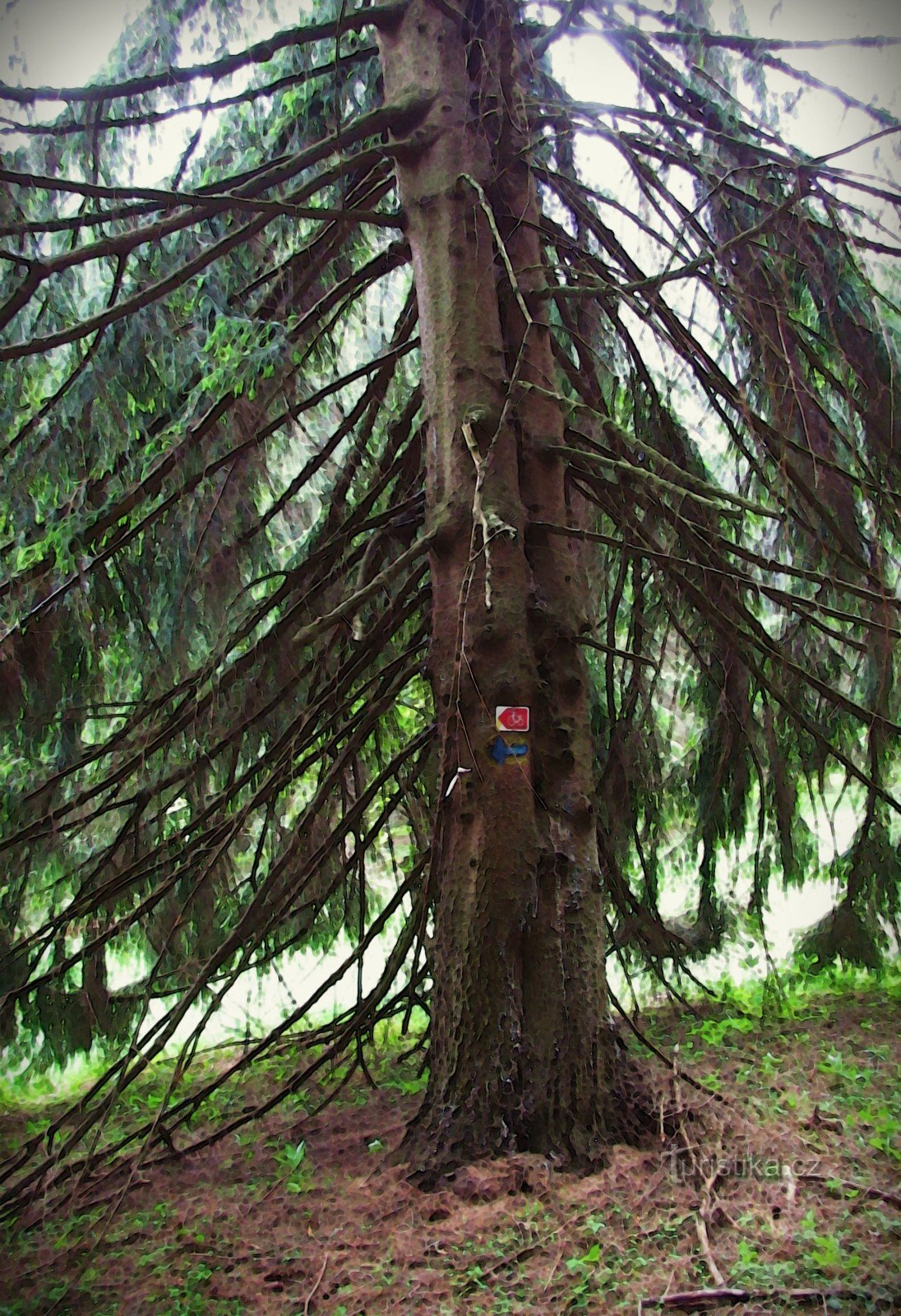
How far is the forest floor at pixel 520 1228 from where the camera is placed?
2365mm

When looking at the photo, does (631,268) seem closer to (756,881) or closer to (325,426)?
(325,426)

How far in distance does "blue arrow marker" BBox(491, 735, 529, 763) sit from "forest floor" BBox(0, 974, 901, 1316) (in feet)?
3.71

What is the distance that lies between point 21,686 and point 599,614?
2672 mm

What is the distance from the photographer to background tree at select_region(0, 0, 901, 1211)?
3166mm

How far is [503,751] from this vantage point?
319 cm

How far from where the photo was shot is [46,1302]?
2664 mm

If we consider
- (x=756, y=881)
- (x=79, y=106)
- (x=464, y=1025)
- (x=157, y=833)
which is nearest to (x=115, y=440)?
(x=79, y=106)

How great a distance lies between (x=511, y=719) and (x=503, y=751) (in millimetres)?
103

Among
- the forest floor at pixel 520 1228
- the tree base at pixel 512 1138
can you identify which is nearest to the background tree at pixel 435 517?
the tree base at pixel 512 1138

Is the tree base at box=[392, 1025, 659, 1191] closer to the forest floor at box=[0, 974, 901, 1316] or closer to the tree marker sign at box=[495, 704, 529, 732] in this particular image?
the forest floor at box=[0, 974, 901, 1316]

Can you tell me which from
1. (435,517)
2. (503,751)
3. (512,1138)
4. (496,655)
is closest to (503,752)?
(503,751)

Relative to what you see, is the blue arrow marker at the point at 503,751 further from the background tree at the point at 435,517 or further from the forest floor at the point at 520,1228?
the forest floor at the point at 520,1228

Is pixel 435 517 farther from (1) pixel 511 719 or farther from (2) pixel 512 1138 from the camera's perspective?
(2) pixel 512 1138

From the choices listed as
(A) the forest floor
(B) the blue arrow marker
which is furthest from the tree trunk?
(A) the forest floor
